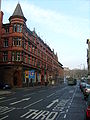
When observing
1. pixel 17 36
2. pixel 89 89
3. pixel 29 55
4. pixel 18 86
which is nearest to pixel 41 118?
pixel 89 89

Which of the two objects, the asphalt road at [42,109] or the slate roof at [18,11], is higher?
the slate roof at [18,11]

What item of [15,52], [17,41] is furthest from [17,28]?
[15,52]

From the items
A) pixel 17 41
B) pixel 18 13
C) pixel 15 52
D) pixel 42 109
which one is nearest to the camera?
pixel 42 109

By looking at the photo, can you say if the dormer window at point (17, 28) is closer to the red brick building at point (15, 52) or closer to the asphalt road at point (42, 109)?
the red brick building at point (15, 52)

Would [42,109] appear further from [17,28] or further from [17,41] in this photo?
[17,28]

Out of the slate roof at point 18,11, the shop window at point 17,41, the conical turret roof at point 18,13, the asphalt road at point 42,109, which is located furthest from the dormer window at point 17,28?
the asphalt road at point 42,109

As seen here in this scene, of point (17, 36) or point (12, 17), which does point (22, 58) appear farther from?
point (12, 17)

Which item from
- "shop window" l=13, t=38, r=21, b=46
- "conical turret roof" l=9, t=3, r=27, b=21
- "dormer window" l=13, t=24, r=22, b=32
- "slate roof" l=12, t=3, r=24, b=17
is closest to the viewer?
"shop window" l=13, t=38, r=21, b=46

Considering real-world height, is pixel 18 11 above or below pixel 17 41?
above

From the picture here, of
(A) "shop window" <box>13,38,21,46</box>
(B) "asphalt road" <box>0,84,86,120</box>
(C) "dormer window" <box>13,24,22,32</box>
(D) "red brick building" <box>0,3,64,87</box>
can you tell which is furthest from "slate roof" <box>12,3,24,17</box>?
(B) "asphalt road" <box>0,84,86,120</box>

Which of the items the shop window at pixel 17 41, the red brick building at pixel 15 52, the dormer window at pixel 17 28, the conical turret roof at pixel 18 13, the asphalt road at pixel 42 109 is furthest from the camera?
the conical turret roof at pixel 18 13

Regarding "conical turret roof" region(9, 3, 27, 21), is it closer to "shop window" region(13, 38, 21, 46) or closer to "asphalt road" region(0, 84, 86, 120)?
"shop window" region(13, 38, 21, 46)

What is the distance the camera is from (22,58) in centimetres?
4638

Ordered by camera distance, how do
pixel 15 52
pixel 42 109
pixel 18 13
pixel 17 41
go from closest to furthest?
pixel 42 109 < pixel 15 52 < pixel 17 41 < pixel 18 13
